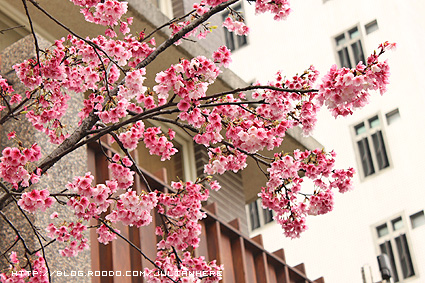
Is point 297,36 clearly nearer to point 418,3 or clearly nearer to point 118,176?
A: point 418,3

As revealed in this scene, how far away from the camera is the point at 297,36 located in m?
26.6

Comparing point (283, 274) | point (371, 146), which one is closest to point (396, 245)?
point (371, 146)

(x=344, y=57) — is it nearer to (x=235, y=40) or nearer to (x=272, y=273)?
(x=235, y=40)

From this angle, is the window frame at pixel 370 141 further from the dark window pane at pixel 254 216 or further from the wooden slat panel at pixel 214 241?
the wooden slat panel at pixel 214 241

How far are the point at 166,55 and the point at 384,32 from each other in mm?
16193

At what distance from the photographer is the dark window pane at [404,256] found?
795 inches

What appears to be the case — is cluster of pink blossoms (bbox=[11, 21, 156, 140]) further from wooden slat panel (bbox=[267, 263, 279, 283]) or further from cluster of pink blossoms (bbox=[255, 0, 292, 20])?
wooden slat panel (bbox=[267, 263, 279, 283])

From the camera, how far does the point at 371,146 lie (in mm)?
22750

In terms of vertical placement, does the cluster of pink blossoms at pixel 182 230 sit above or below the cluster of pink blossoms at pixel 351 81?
below

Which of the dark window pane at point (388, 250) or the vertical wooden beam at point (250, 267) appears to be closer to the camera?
the vertical wooden beam at point (250, 267)

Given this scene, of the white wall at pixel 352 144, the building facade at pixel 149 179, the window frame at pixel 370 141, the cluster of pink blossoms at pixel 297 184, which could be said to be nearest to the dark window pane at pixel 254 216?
the white wall at pixel 352 144

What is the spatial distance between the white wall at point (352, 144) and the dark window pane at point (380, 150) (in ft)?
0.81

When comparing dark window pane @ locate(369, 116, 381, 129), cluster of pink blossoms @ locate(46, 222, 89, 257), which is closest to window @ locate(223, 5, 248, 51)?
dark window pane @ locate(369, 116, 381, 129)

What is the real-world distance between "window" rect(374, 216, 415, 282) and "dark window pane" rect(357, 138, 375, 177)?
1.88 metres
